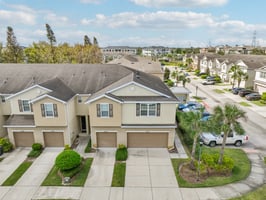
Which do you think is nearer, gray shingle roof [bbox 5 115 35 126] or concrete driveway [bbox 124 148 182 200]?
concrete driveway [bbox 124 148 182 200]

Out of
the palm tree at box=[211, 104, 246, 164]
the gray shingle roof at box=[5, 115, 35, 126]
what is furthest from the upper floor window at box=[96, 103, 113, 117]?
the palm tree at box=[211, 104, 246, 164]

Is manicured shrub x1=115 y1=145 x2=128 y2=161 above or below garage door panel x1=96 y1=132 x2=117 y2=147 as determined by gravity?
below

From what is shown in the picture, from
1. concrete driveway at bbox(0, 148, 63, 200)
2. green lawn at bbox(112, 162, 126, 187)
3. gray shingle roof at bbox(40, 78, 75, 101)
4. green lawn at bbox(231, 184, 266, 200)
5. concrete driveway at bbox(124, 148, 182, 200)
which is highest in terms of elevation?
gray shingle roof at bbox(40, 78, 75, 101)

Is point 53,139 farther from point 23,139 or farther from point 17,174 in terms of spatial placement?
point 17,174

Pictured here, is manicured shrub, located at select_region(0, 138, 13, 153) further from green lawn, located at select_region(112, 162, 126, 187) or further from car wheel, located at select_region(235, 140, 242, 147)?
car wheel, located at select_region(235, 140, 242, 147)

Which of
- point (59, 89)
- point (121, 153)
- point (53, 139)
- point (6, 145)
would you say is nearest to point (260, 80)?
point (121, 153)

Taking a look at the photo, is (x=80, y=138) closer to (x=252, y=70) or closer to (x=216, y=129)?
(x=216, y=129)
